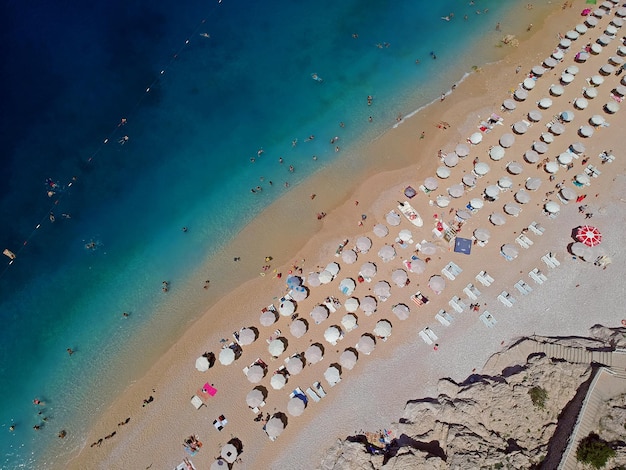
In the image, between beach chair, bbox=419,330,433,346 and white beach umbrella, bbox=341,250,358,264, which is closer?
beach chair, bbox=419,330,433,346

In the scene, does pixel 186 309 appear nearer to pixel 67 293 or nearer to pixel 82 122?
pixel 67 293

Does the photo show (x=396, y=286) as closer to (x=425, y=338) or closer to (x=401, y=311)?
(x=401, y=311)

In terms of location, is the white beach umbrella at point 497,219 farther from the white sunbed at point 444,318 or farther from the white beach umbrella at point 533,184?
the white sunbed at point 444,318

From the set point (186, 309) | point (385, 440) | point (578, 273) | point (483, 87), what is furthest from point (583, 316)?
point (186, 309)

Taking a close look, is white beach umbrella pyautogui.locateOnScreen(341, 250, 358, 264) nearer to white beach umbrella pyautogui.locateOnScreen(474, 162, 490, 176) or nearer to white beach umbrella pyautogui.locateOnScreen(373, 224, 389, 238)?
white beach umbrella pyautogui.locateOnScreen(373, 224, 389, 238)

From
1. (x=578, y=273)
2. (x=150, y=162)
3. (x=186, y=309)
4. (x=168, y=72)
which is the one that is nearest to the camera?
(x=578, y=273)

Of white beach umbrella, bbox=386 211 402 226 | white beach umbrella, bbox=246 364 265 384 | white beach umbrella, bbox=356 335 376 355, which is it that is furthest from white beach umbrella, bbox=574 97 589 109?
white beach umbrella, bbox=246 364 265 384
